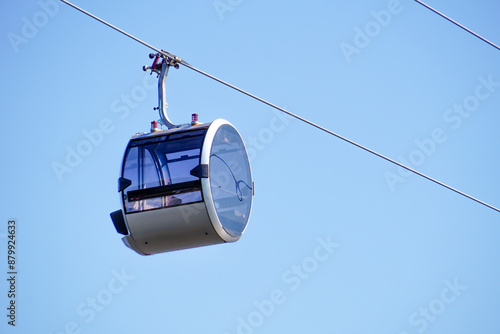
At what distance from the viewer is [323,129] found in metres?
10.7

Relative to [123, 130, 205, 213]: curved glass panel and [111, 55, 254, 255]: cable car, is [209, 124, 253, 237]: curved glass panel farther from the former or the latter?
[123, 130, 205, 213]: curved glass panel

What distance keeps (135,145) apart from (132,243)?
1010 mm

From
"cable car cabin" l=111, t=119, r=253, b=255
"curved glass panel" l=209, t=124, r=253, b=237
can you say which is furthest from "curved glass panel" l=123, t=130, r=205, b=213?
"curved glass panel" l=209, t=124, r=253, b=237

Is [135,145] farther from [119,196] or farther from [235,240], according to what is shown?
[235,240]

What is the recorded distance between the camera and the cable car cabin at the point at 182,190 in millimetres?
10180

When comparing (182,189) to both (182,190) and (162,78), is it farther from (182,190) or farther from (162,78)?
(162,78)

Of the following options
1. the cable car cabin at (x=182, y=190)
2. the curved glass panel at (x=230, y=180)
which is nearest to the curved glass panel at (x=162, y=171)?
the cable car cabin at (x=182, y=190)

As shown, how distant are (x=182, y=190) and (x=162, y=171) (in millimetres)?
386

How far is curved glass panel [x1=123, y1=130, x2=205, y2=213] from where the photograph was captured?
1024 centimetres

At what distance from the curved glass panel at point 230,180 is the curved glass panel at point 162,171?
0.20 meters

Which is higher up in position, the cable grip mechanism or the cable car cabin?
the cable grip mechanism

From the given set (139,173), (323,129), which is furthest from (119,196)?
(323,129)

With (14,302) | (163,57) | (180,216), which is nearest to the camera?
(180,216)

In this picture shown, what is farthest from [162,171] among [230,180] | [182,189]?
[230,180]
